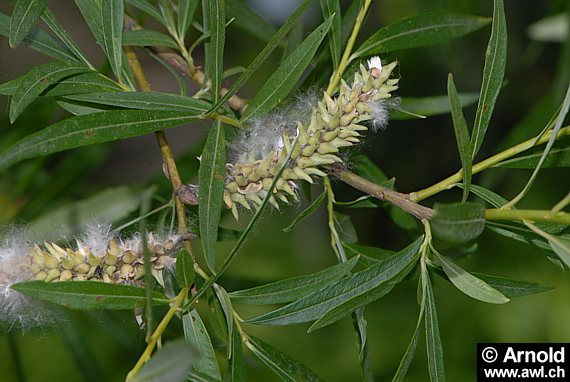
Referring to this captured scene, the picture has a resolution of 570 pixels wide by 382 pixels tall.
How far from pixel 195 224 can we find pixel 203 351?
0.16 metres

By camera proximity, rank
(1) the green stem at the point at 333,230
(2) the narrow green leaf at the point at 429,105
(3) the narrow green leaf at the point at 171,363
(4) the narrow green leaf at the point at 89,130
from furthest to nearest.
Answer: (2) the narrow green leaf at the point at 429,105 < (1) the green stem at the point at 333,230 < (4) the narrow green leaf at the point at 89,130 < (3) the narrow green leaf at the point at 171,363

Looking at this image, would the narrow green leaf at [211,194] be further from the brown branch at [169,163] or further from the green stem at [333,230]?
the green stem at [333,230]

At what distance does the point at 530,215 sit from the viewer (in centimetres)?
64

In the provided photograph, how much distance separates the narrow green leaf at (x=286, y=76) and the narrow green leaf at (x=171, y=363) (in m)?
0.30

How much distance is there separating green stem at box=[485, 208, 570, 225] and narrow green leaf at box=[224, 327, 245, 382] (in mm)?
289

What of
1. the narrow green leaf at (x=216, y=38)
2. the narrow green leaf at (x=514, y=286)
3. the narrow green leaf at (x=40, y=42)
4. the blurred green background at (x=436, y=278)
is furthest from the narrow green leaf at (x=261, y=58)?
the blurred green background at (x=436, y=278)

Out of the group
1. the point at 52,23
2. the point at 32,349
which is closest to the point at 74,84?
the point at 52,23

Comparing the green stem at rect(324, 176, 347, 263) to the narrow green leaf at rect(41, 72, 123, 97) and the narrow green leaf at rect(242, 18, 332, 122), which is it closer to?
the narrow green leaf at rect(242, 18, 332, 122)

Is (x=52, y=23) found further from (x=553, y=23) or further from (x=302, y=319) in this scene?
(x=553, y=23)

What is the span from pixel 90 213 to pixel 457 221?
684mm

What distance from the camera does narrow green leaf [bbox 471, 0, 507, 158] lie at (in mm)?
744

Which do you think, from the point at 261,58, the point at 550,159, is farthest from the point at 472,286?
the point at 261,58

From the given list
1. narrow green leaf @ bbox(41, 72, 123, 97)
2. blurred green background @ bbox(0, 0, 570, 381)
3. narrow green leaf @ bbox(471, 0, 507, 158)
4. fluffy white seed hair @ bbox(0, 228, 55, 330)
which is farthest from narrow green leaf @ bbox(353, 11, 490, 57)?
blurred green background @ bbox(0, 0, 570, 381)

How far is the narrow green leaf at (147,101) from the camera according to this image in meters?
0.73
